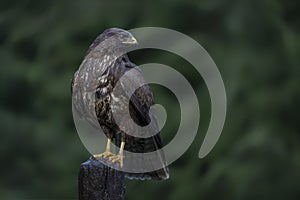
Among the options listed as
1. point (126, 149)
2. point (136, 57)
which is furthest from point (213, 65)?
point (126, 149)

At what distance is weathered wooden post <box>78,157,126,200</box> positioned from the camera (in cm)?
279

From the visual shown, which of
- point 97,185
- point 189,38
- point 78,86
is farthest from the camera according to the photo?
point 189,38

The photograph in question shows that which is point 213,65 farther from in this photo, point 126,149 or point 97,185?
point 97,185

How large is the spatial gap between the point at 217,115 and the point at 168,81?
1.74 ft

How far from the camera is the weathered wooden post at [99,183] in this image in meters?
2.79

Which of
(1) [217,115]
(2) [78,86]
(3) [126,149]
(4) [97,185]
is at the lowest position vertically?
(4) [97,185]

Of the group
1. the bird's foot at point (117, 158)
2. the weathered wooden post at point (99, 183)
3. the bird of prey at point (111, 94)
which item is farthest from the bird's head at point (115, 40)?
the weathered wooden post at point (99, 183)

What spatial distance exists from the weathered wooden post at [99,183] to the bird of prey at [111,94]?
0.23 m

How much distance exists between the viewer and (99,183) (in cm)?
280

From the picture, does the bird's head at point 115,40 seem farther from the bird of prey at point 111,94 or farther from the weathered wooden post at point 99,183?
the weathered wooden post at point 99,183

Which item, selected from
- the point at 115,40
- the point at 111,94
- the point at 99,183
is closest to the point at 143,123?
the point at 111,94

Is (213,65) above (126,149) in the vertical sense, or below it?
above

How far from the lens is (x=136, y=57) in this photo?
6512mm

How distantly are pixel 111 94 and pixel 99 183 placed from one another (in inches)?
20.3
